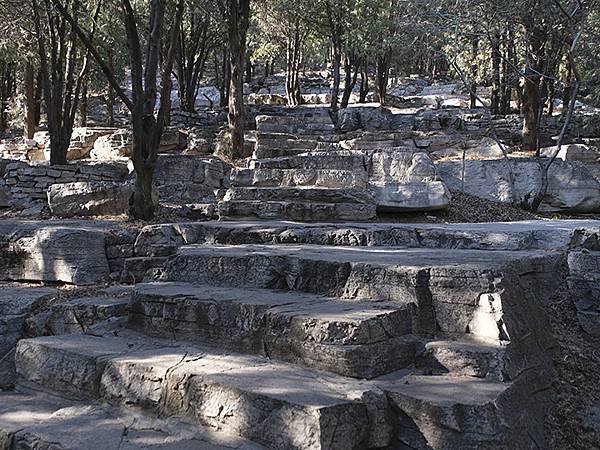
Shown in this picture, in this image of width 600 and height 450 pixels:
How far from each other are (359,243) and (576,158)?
906 centimetres

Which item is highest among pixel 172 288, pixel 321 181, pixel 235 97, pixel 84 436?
pixel 235 97

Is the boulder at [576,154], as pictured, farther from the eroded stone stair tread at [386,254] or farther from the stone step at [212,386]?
the stone step at [212,386]

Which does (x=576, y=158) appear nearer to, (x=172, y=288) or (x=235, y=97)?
(x=235, y=97)

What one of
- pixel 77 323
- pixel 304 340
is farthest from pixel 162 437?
pixel 77 323

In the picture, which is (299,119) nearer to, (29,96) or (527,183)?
(29,96)

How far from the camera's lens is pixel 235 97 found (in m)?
12.6

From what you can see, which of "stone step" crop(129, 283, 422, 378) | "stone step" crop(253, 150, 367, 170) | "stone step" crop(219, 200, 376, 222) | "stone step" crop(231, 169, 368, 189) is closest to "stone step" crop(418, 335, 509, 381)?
"stone step" crop(129, 283, 422, 378)

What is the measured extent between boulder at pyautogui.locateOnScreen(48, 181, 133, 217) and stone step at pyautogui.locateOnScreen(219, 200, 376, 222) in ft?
6.69

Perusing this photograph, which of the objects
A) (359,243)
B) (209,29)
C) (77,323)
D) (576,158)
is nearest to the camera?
(77,323)

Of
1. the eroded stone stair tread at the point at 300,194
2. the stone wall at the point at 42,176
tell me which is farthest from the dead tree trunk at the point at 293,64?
the eroded stone stair tread at the point at 300,194

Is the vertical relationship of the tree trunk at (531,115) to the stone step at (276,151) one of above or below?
above

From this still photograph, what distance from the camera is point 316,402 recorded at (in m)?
2.50

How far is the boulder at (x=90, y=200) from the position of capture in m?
8.14

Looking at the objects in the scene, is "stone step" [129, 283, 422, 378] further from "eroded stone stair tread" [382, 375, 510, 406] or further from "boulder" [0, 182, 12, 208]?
"boulder" [0, 182, 12, 208]
